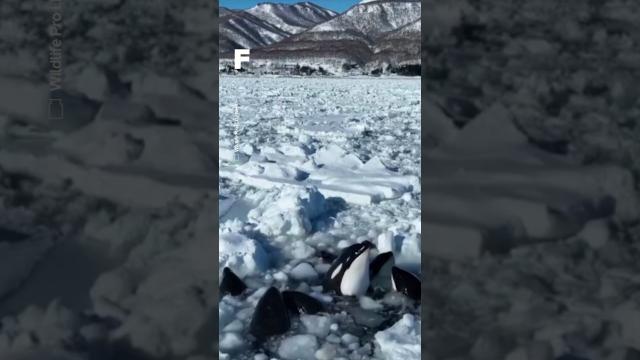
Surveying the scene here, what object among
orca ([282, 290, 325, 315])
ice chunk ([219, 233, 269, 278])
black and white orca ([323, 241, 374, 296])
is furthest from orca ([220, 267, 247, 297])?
black and white orca ([323, 241, 374, 296])

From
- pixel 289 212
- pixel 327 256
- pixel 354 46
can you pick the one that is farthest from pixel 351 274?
pixel 354 46

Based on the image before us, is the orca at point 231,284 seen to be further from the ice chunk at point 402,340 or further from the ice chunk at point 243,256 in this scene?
the ice chunk at point 402,340

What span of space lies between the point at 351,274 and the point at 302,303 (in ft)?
0.82

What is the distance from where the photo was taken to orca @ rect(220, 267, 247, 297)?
2.42 meters

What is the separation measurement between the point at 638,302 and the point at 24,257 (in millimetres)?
1399

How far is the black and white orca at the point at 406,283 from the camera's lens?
2412mm

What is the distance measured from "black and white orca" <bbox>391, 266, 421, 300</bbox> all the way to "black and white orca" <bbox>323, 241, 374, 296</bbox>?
11cm

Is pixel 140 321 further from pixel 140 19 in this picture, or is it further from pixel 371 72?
pixel 371 72

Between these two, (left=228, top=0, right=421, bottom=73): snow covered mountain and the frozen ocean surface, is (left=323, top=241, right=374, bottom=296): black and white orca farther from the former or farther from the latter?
(left=228, top=0, right=421, bottom=73): snow covered mountain

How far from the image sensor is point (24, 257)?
4.64 feet

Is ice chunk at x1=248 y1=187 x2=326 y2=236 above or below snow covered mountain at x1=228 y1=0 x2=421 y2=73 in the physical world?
below

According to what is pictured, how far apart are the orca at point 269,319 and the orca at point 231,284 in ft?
0.92

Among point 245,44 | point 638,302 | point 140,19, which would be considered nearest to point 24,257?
point 140,19

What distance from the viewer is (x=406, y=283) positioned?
2.43m
